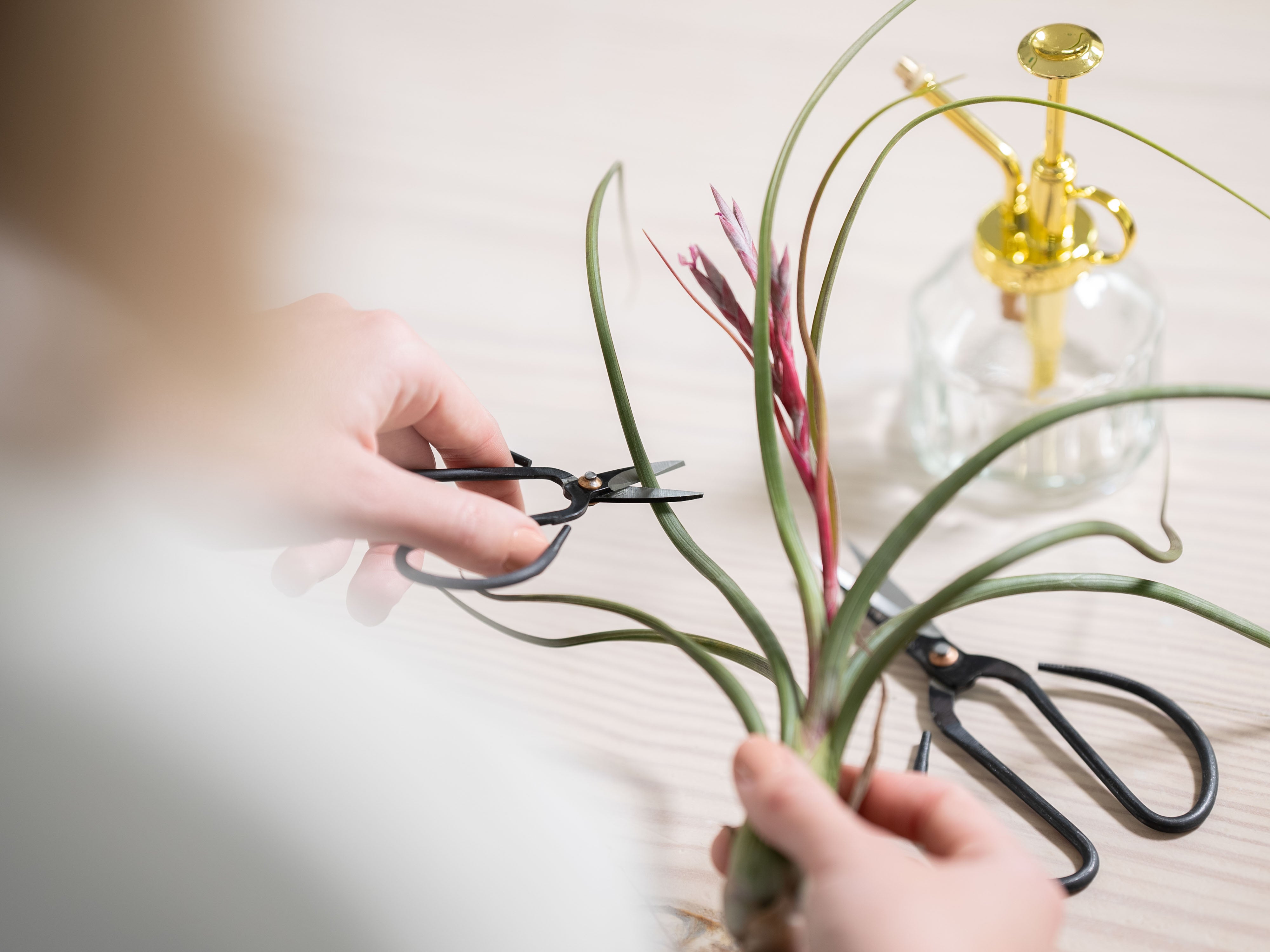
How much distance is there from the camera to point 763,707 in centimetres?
46

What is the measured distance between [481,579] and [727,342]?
0.32 metres

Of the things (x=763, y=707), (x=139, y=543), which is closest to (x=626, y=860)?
(x=763, y=707)

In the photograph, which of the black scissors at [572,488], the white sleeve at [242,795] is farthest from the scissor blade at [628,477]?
the white sleeve at [242,795]

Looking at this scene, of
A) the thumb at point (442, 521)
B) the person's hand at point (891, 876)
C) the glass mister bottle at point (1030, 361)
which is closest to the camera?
the person's hand at point (891, 876)

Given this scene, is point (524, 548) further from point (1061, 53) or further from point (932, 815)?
point (1061, 53)

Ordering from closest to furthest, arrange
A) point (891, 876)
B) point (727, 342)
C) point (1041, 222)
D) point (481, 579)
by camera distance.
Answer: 1. point (891, 876)
2. point (481, 579)
3. point (1041, 222)
4. point (727, 342)

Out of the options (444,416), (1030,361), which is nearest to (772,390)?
(444,416)

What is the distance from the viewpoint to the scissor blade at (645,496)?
16.0 inches

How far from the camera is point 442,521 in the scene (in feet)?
1.22

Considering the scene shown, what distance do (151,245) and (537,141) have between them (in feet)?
1.76

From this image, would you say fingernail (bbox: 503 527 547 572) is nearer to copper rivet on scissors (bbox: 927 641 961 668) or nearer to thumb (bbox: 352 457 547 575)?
thumb (bbox: 352 457 547 575)

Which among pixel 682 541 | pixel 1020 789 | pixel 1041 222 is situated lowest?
pixel 1020 789

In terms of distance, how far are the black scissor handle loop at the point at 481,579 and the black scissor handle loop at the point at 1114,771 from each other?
220 mm

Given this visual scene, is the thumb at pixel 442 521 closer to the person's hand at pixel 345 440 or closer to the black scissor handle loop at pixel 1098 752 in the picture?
the person's hand at pixel 345 440
